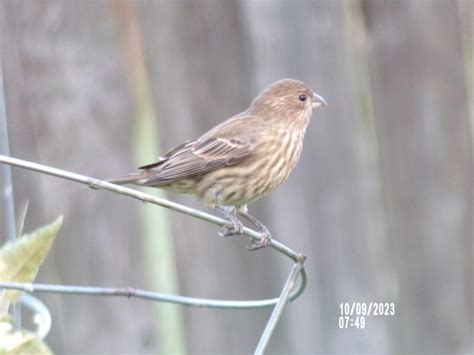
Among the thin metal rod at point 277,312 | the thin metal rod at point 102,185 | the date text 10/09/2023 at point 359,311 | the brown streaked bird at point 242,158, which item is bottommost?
the date text 10/09/2023 at point 359,311

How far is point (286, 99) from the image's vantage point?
3.13 metres

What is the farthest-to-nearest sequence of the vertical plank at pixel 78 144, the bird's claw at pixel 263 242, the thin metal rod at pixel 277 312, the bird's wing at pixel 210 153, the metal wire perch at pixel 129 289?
the vertical plank at pixel 78 144
the bird's wing at pixel 210 153
the bird's claw at pixel 263 242
the thin metal rod at pixel 277 312
the metal wire perch at pixel 129 289

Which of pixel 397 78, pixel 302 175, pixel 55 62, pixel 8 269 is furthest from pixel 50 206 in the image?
pixel 8 269

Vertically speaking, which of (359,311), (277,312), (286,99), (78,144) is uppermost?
(286,99)

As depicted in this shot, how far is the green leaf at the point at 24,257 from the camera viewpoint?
0.87 m

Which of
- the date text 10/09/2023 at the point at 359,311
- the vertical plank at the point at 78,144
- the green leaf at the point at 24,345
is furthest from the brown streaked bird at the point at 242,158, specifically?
the green leaf at the point at 24,345

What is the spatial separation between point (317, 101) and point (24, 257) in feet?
7.38

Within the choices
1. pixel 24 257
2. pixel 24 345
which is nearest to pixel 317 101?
pixel 24 257

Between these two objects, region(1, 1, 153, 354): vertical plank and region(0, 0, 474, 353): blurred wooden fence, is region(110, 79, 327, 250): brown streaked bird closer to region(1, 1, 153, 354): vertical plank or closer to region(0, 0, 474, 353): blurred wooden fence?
region(0, 0, 474, 353): blurred wooden fence

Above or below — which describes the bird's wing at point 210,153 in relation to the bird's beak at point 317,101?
below

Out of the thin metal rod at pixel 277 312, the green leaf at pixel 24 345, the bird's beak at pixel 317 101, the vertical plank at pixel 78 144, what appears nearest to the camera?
the green leaf at pixel 24 345

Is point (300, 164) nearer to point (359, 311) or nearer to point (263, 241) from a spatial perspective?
point (359, 311)

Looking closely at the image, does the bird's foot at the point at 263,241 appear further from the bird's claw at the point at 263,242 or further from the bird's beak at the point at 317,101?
the bird's beak at the point at 317,101

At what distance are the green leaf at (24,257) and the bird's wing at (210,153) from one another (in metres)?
1.82
